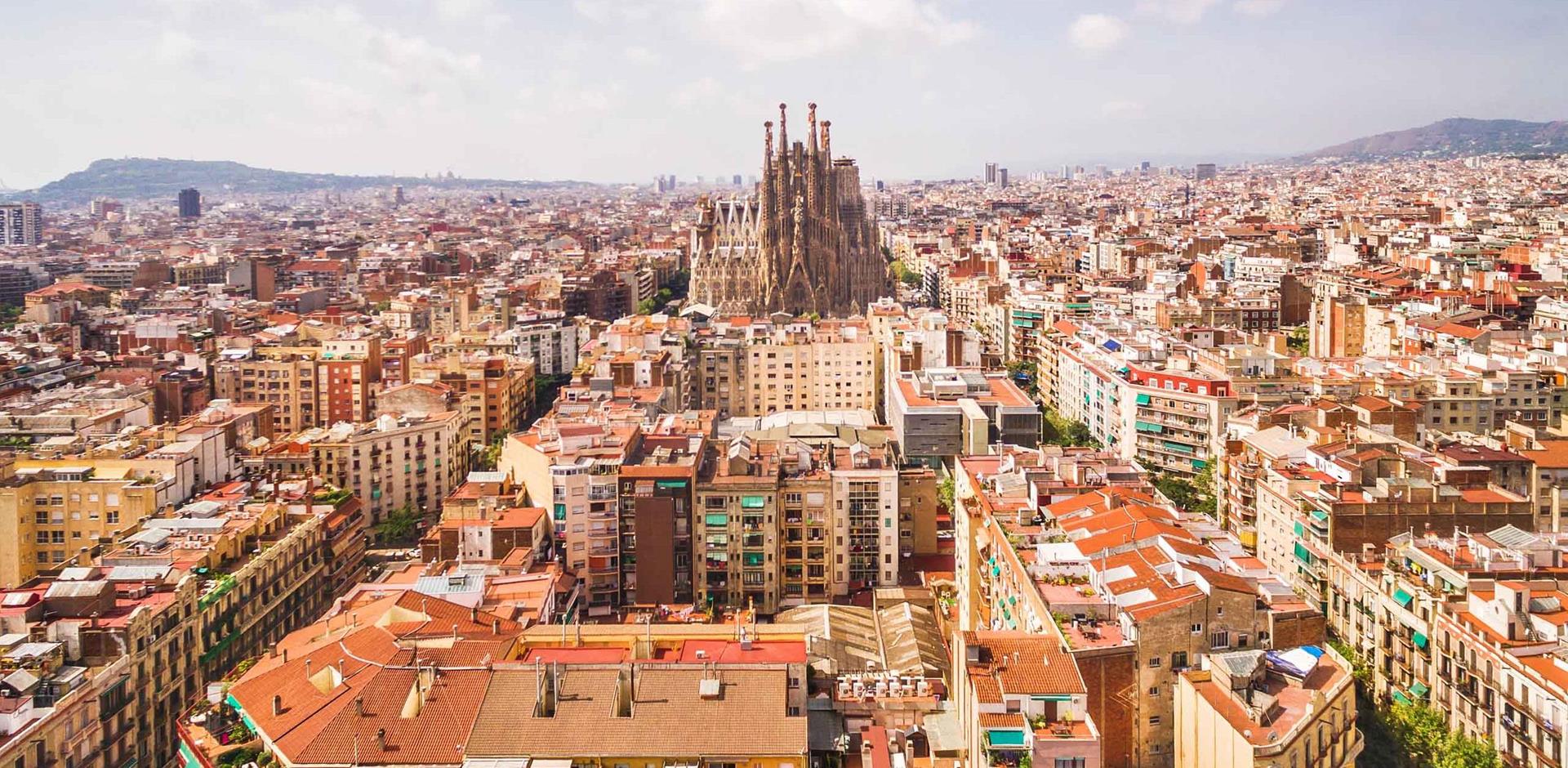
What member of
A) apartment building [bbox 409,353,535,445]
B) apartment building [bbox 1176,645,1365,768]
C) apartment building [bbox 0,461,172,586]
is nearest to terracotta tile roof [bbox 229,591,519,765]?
apartment building [bbox 1176,645,1365,768]

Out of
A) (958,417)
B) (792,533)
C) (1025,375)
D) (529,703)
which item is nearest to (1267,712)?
(529,703)

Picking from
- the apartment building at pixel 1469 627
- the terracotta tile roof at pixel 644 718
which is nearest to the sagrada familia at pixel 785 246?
the apartment building at pixel 1469 627

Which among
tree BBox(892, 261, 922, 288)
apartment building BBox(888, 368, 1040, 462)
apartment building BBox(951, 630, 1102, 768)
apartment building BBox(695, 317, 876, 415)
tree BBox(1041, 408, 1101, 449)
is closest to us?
apartment building BBox(951, 630, 1102, 768)

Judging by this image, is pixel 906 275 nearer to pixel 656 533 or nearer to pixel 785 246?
pixel 785 246

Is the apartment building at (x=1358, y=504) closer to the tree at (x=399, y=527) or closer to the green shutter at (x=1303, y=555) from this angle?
the green shutter at (x=1303, y=555)

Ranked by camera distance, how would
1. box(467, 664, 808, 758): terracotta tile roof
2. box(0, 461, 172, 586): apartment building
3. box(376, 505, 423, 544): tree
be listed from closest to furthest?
box(467, 664, 808, 758): terracotta tile roof, box(0, 461, 172, 586): apartment building, box(376, 505, 423, 544): tree

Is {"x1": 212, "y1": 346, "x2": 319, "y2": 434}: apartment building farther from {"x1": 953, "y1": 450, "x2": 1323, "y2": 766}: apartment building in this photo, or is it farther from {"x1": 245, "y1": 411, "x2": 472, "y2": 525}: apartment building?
{"x1": 953, "y1": 450, "x2": 1323, "y2": 766}: apartment building
